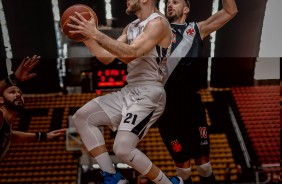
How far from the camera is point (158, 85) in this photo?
9.84 feet

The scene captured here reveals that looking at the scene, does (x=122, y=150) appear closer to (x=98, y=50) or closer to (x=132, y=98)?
(x=132, y=98)

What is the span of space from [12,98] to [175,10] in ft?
5.42

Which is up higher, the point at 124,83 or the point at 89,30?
the point at 89,30

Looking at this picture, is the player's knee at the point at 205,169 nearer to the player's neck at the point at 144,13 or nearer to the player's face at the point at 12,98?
the player's neck at the point at 144,13

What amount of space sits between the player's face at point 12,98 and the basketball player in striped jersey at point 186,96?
136cm

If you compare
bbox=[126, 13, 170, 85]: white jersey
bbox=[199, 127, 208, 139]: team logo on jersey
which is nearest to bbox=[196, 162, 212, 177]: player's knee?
bbox=[199, 127, 208, 139]: team logo on jersey

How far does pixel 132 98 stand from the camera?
2.90 meters

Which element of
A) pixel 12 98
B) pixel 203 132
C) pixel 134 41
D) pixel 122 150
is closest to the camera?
pixel 122 150

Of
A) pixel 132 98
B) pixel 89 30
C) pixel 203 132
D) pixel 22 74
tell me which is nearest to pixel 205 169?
pixel 203 132

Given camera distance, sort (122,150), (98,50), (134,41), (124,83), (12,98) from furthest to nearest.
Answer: (124,83) < (12,98) < (98,50) < (134,41) < (122,150)

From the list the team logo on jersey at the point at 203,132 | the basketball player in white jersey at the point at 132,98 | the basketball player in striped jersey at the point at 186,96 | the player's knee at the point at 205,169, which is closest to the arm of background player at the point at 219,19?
the basketball player in striped jersey at the point at 186,96

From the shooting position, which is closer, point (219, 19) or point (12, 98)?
point (219, 19)

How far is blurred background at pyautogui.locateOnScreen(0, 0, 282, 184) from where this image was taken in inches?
149

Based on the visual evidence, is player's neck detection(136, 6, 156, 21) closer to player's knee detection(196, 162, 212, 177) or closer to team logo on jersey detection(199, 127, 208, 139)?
team logo on jersey detection(199, 127, 208, 139)
